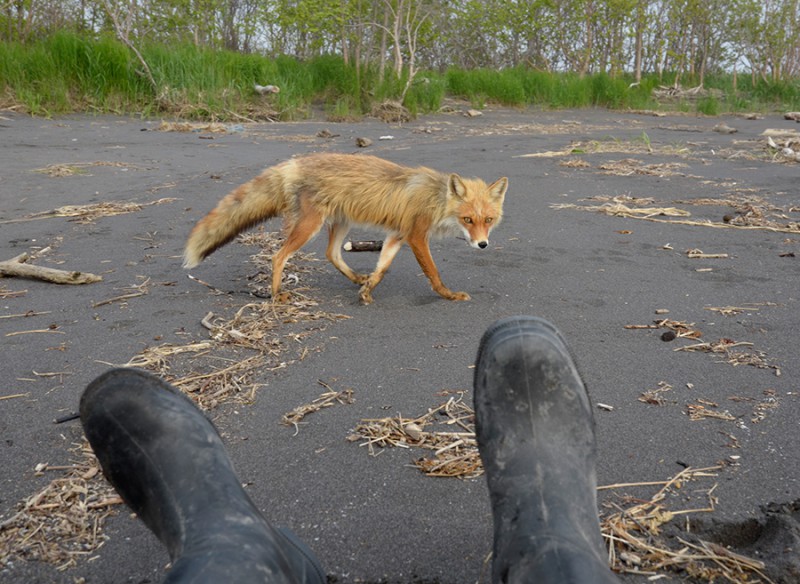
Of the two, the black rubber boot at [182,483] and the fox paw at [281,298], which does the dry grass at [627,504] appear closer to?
the black rubber boot at [182,483]

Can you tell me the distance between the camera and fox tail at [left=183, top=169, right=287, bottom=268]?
461cm

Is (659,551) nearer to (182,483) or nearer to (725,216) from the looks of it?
(182,483)

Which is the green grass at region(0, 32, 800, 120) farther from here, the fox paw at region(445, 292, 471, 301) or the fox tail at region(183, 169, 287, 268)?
the fox paw at region(445, 292, 471, 301)

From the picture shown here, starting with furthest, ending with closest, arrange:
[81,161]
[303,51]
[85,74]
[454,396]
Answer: [303,51] < [85,74] < [81,161] < [454,396]

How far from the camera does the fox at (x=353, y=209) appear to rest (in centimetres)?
468

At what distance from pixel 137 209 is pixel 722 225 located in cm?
554

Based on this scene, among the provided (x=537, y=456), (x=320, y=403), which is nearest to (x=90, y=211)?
(x=320, y=403)

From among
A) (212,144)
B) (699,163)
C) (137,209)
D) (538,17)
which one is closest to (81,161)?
(212,144)

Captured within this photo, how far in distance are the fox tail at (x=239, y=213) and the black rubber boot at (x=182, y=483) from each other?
2.77 metres

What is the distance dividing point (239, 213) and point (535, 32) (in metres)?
26.8

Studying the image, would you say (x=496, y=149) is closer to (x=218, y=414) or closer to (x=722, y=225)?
(x=722, y=225)

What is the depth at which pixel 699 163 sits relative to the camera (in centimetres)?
960

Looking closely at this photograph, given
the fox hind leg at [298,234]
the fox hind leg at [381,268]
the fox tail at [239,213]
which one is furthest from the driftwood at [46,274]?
the fox hind leg at [381,268]

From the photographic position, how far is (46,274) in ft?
14.4
